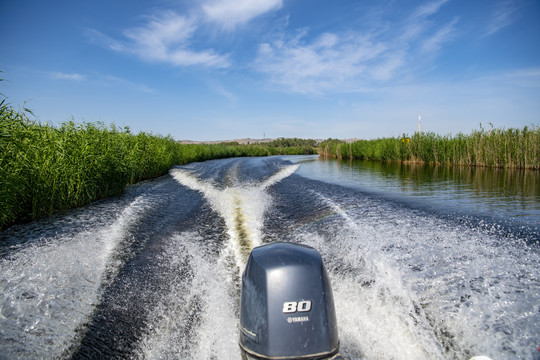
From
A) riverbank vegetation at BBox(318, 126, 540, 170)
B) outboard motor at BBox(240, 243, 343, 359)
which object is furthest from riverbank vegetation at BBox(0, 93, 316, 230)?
riverbank vegetation at BBox(318, 126, 540, 170)

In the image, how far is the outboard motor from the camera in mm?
1731

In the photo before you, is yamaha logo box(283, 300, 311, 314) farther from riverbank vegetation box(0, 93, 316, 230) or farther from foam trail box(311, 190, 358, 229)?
riverbank vegetation box(0, 93, 316, 230)

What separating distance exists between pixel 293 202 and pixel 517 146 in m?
11.3

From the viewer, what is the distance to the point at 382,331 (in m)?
2.30

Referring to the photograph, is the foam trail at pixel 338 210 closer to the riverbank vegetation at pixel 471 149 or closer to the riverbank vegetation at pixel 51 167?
the riverbank vegetation at pixel 51 167

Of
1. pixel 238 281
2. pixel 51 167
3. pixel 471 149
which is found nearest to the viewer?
pixel 238 281

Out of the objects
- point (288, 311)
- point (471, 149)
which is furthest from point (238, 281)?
point (471, 149)

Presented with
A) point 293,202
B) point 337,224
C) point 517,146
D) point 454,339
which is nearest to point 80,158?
point 293,202

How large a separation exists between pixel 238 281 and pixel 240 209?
8.77ft

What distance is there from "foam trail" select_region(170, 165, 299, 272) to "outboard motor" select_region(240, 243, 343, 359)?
1523 millimetres

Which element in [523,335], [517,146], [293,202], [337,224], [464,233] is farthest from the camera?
[517,146]

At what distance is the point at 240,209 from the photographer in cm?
577

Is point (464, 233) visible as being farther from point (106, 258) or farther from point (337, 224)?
point (106, 258)

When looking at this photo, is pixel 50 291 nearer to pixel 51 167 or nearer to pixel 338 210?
pixel 51 167
